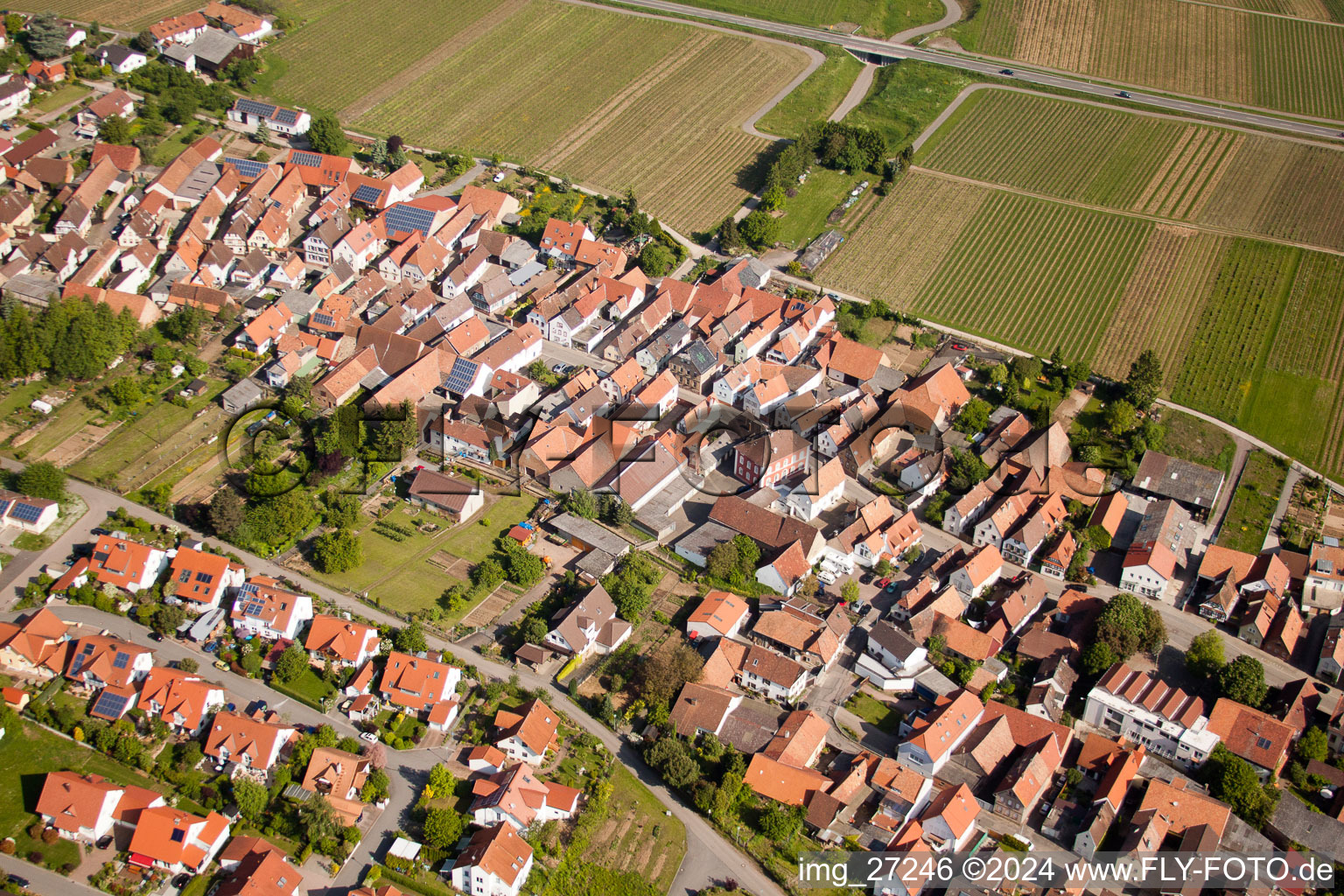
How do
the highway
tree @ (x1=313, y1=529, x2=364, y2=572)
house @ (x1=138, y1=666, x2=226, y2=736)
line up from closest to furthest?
1. house @ (x1=138, y1=666, x2=226, y2=736)
2. tree @ (x1=313, y1=529, x2=364, y2=572)
3. the highway

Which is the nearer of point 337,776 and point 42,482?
point 337,776

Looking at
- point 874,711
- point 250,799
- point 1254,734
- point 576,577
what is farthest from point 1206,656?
point 250,799

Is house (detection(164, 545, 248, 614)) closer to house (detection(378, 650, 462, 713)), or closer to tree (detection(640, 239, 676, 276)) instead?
house (detection(378, 650, 462, 713))

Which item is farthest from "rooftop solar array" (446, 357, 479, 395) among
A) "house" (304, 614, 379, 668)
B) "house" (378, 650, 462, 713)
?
"house" (378, 650, 462, 713)

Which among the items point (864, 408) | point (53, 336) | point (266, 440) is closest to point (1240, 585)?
point (864, 408)

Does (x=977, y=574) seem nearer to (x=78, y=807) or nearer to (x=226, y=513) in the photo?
(x=226, y=513)

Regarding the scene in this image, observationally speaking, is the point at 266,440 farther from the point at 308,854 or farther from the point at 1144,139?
the point at 1144,139

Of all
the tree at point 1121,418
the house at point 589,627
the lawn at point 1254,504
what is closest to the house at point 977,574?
the lawn at point 1254,504
